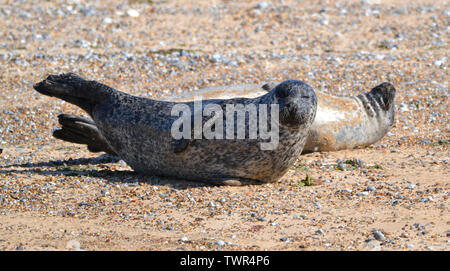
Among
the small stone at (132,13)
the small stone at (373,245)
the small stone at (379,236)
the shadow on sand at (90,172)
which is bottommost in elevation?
the small stone at (373,245)

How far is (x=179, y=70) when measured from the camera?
10.8 metres

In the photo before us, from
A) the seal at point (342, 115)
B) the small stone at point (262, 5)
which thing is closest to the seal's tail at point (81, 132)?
the seal at point (342, 115)

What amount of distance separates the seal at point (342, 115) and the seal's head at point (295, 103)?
4.61ft

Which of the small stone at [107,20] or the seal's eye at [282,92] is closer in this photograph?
the seal's eye at [282,92]

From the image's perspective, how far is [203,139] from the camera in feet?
21.7

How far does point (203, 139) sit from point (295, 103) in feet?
2.82

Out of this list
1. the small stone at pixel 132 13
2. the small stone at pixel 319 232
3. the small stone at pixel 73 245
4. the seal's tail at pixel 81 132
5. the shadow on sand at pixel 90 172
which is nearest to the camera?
the small stone at pixel 73 245

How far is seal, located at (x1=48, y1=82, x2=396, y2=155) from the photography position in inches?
316

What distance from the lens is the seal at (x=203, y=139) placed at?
6539mm

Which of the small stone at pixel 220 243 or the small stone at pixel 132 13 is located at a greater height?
the small stone at pixel 132 13

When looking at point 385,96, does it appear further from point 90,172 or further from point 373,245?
point 373,245

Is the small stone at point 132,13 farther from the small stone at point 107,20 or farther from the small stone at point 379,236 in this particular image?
the small stone at point 379,236
